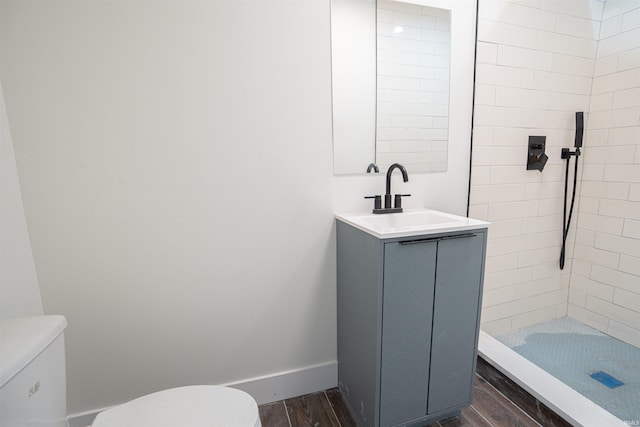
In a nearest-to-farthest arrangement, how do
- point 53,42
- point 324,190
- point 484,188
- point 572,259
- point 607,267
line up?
1. point 53,42
2. point 324,190
3. point 484,188
4. point 607,267
5. point 572,259

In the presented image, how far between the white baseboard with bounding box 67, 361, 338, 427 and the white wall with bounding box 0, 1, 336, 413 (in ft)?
0.16

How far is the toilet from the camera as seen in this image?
30.2 inches

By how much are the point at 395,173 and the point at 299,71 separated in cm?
70

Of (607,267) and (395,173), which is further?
(607,267)

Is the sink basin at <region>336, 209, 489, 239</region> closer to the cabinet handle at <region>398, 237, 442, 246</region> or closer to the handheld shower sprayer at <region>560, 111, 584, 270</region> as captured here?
the cabinet handle at <region>398, 237, 442, 246</region>

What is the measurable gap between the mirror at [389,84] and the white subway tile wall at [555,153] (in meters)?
0.27

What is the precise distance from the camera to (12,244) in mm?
1154

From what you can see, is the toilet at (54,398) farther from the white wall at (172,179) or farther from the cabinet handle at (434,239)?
the cabinet handle at (434,239)

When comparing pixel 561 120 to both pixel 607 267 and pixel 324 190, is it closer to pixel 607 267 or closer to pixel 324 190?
pixel 607 267

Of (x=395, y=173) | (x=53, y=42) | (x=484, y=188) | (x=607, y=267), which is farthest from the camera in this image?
(x=607, y=267)

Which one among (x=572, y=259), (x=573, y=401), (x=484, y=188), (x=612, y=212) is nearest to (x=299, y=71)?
(x=484, y=188)

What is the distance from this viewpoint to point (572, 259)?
222 centimetres

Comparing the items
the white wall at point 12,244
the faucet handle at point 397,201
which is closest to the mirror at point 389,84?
the faucet handle at point 397,201

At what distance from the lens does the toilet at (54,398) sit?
77 cm
